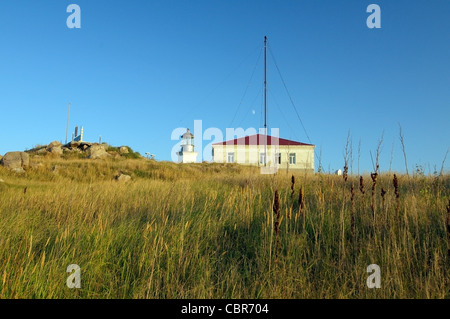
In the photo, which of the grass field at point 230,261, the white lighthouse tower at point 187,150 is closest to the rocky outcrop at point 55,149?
the white lighthouse tower at point 187,150

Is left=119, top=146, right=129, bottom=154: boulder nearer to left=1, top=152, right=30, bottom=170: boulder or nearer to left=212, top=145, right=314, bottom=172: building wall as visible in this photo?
left=1, top=152, right=30, bottom=170: boulder

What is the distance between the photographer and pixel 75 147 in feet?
98.5

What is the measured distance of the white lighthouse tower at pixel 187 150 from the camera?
33.7 metres

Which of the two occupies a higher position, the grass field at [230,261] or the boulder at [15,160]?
the boulder at [15,160]

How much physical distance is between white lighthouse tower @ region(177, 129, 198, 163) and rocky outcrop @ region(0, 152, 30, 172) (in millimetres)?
16378

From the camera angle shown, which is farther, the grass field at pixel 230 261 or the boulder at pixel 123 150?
the boulder at pixel 123 150

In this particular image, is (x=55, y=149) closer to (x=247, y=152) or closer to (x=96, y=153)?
(x=96, y=153)

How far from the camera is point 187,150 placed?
112 ft

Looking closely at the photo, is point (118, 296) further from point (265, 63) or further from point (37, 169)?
point (37, 169)

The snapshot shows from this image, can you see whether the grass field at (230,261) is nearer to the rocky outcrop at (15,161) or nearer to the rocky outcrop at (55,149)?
the rocky outcrop at (15,161)

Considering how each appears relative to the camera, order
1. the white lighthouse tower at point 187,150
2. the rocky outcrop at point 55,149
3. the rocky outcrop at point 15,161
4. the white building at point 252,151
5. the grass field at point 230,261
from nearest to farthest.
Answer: the grass field at point 230,261, the rocky outcrop at point 15,161, the rocky outcrop at point 55,149, the white lighthouse tower at point 187,150, the white building at point 252,151

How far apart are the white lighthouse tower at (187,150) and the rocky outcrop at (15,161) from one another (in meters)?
16.4
